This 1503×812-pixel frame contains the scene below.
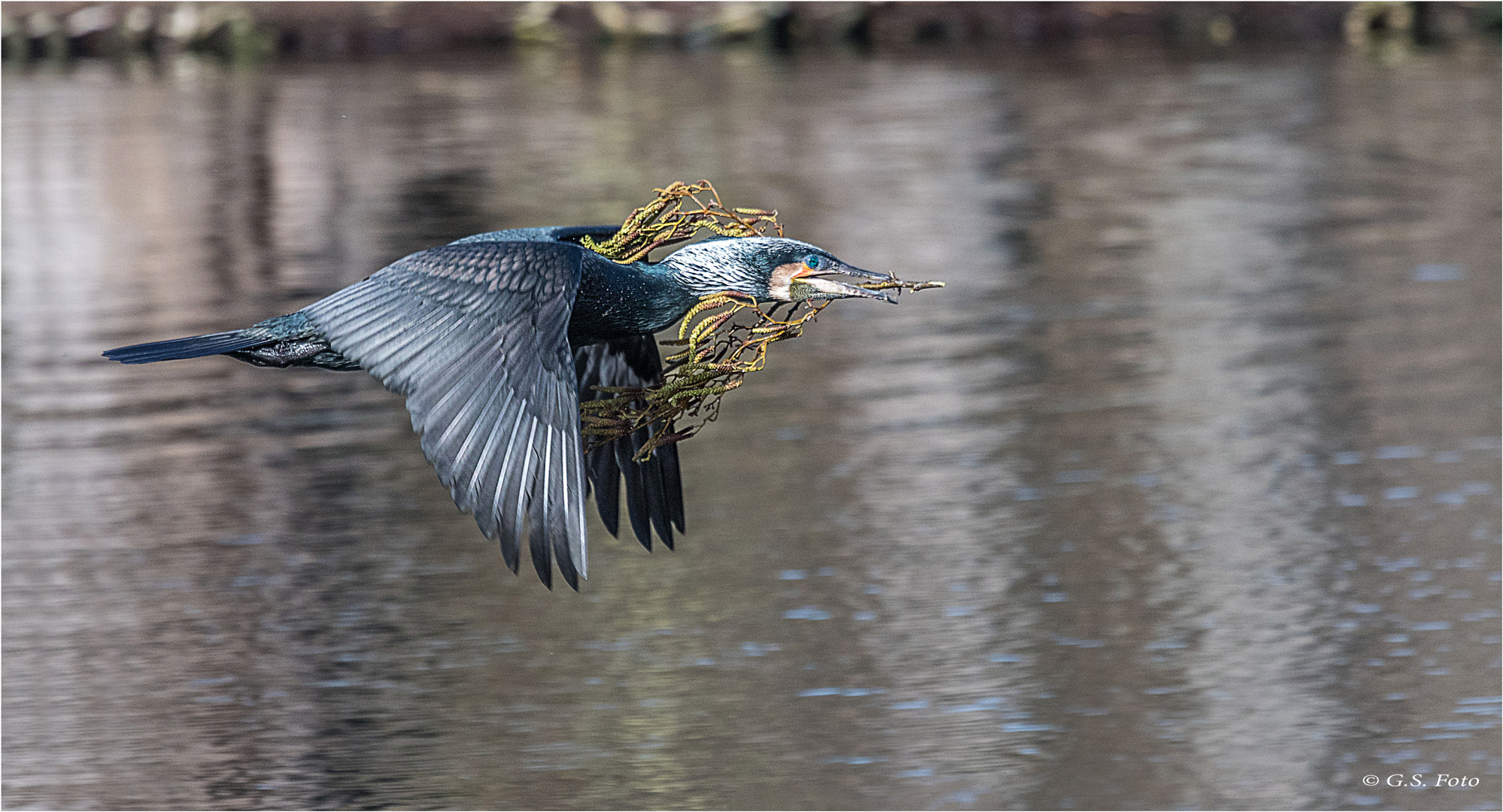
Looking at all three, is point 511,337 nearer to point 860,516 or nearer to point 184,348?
point 184,348

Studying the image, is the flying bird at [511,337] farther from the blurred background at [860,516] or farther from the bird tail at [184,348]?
the blurred background at [860,516]

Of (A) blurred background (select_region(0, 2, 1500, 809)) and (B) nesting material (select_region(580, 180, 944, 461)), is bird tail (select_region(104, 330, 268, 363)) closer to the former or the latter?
(B) nesting material (select_region(580, 180, 944, 461))

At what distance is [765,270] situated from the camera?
4812 mm

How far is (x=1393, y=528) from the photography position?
9391mm

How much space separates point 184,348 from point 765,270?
1.35 metres

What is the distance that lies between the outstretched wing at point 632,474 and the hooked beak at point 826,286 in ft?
3.48

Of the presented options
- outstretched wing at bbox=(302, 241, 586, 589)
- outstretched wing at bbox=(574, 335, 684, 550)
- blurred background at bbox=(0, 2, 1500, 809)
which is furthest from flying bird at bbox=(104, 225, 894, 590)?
blurred background at bbox=(0, 2, 1500, 809)

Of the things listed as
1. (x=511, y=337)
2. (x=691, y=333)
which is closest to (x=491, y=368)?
(x=511, y=337)

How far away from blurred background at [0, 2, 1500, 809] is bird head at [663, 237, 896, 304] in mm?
2338

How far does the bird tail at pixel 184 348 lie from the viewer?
15.9ft

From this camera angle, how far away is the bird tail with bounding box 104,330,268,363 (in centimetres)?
486

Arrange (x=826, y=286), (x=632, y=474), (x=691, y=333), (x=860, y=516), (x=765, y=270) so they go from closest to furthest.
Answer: (x=826, y=286) < (x=765, y=270) < (x=691, y=333) < (x=632, y=474) < (x=860, y=516)

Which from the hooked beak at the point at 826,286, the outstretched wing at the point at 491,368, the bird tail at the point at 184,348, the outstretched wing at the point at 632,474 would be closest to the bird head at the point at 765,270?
the hooked beak at the point at 826,286

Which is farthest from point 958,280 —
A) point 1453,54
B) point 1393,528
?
point 1453,54
